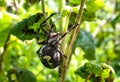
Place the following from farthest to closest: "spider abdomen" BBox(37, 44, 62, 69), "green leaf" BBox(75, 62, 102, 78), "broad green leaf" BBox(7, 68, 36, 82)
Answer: "broad green leaf" BBox(7, 68, 36, 82), "green leaf" BBox(75, 62, 102, 78), "spider abdomen" BBox(37, 44, 62, 69)

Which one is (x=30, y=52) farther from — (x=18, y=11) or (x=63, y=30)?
(x=63, y=30)

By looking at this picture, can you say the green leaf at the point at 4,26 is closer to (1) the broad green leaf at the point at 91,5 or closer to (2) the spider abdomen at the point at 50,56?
(1) the broad green leaf at the point at 91,5

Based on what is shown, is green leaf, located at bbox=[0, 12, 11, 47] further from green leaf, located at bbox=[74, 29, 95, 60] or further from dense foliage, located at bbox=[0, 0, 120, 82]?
green leaf, located at bbox=[74, 29, 95, 60]

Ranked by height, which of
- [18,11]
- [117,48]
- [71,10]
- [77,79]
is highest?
[71,10]

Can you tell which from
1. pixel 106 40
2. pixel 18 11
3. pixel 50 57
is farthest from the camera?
pixel 106 40

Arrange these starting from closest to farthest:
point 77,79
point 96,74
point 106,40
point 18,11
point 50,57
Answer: point 50,57 < point 96,74 < point 77,79 < point 18,11 < point 106,40

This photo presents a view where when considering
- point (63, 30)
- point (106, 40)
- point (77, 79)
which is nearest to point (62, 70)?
point (63, 30)

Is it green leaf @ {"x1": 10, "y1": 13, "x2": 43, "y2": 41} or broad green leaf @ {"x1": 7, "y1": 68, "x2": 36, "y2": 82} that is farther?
broad green leaf @ {"x1": 7, "y1": 68, "x2": 36, "y2": 82}

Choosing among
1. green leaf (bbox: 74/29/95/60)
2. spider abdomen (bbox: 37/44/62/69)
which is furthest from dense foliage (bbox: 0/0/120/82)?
spider abdomen (bbox: 37/44/62/69)
